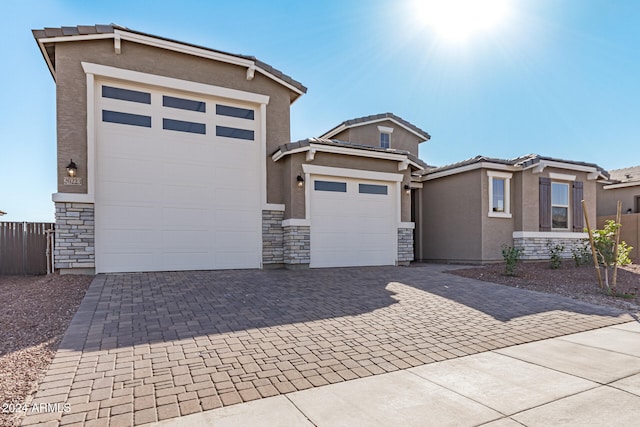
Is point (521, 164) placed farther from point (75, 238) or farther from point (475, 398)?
point (75, 238)

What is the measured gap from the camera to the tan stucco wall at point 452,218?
12695 millimetres

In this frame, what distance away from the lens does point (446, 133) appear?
1569cm

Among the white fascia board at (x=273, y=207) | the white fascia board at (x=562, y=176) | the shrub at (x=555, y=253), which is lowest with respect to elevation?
the shrub at (x=555, y=253)

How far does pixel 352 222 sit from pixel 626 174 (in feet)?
57.1

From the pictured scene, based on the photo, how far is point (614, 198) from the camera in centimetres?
1803

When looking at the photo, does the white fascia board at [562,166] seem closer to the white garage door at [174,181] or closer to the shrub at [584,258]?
the shrub at [584,258]

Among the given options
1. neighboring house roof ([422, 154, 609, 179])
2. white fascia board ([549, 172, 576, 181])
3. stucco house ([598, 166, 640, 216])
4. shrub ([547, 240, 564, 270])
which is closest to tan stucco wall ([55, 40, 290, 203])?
neighboring house roof ([422, 154, 609, 179])

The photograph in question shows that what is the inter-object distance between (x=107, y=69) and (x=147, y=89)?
1.01m

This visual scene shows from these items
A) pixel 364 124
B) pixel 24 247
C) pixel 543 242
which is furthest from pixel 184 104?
pixel 543 242

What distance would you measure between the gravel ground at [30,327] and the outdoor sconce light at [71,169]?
255cm

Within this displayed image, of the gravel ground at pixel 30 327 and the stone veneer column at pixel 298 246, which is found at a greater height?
the stone veneer column at pixel 298 246

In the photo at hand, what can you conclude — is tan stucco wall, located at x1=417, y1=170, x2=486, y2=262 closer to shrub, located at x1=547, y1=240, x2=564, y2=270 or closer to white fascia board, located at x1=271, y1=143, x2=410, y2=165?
shrub, located at x1=547, y1=240, x2=564, y2=270

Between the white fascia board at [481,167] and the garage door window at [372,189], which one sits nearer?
the garage door window at [372,189]

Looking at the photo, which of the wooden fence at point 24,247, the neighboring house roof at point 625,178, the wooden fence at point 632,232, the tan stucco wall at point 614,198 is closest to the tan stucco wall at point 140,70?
the wooden fence at point 24,247
